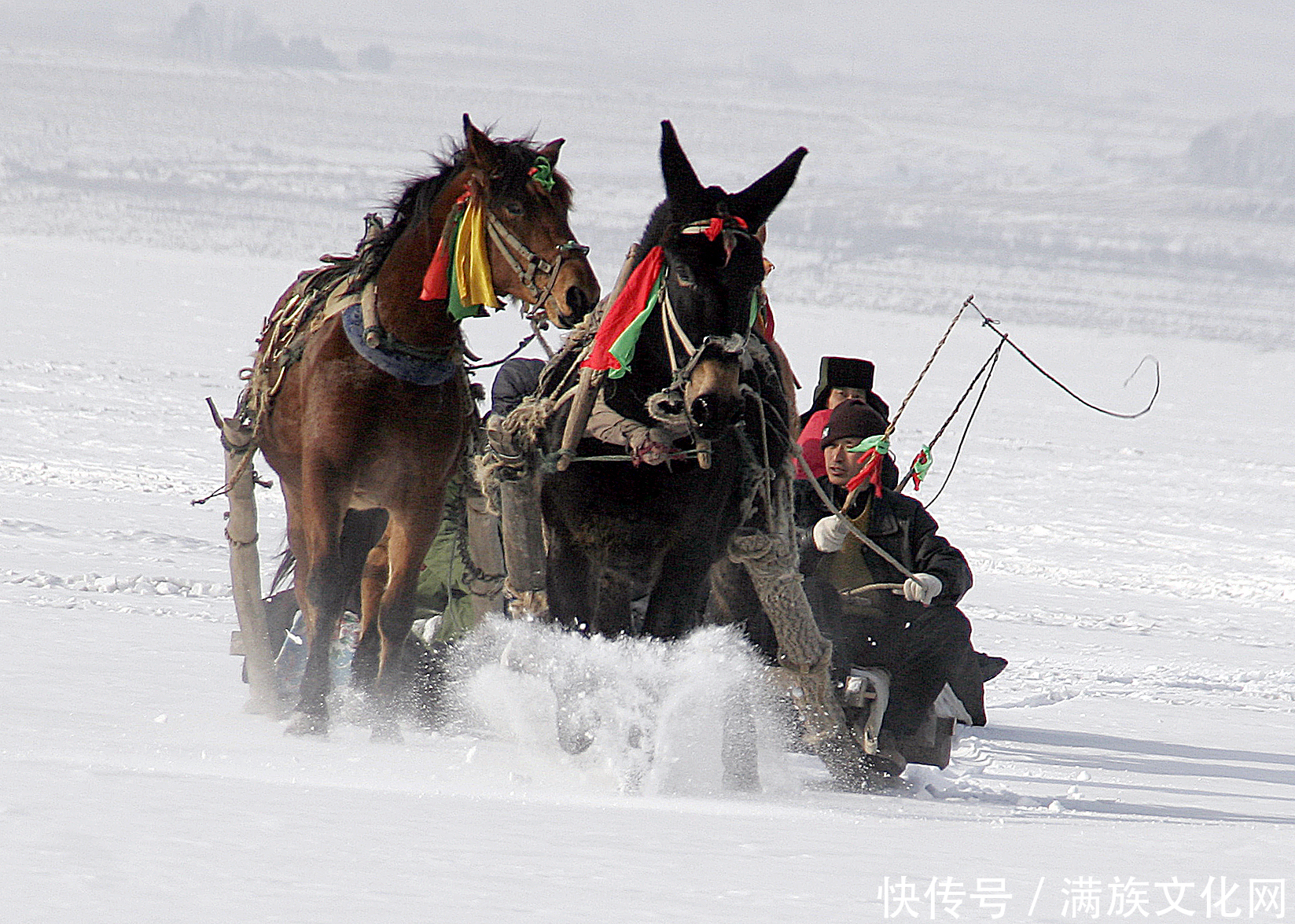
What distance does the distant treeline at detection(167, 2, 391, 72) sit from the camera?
6625cm

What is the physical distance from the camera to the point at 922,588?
567 centimetres

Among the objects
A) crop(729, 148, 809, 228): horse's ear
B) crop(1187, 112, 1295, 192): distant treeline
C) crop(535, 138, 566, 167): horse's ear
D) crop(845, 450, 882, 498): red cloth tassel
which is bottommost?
crop(845, 450, 882, 498): red cloth tassel

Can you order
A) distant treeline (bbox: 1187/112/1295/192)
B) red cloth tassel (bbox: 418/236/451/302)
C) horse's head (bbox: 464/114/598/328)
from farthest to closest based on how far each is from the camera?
distant treeline (bbox: 1187/112/1295/192), red cloth tassel (bbox: 418/236/451/302), horse's head (bbox: 464/114/598/328)

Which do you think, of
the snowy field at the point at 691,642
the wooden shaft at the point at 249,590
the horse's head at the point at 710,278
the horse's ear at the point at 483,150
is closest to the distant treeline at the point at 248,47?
the snowy field at the point at 691,642

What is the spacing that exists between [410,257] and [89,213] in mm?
29077

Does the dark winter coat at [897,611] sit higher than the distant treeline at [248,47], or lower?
lower

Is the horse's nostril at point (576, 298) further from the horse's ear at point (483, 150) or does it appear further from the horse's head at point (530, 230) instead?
the horse's ear at point (483, 150)

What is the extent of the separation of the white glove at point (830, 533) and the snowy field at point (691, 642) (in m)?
0.80

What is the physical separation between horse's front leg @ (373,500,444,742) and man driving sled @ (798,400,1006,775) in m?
1.36

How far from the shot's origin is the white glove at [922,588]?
5664 millimetres

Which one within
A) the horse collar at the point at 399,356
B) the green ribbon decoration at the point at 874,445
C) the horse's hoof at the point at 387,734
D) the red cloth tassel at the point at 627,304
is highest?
the red cloth tassel at the point at 627,304

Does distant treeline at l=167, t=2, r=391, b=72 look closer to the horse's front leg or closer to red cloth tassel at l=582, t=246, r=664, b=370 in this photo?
the horse's front leg

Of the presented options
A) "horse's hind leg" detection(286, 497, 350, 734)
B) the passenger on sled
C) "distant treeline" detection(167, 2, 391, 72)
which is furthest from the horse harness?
"distant treeline" detection(167, 2, 391, 72)

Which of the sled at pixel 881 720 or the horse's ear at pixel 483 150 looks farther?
the sled at pixel 881 720
